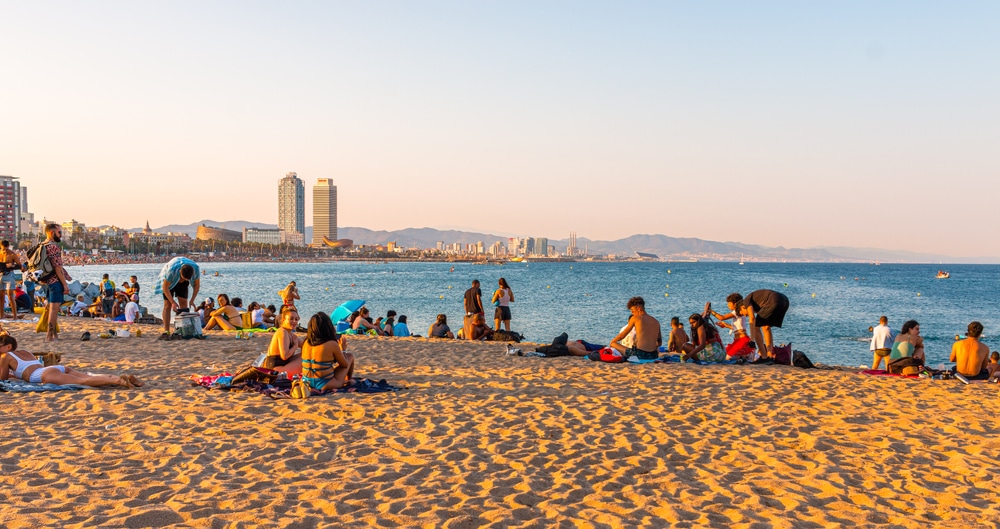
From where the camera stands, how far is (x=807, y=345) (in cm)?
2045

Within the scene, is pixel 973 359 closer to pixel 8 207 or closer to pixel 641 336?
pixel 641 336

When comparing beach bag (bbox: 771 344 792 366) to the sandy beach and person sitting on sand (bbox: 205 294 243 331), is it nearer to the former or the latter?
the sandy beach

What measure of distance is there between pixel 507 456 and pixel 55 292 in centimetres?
934

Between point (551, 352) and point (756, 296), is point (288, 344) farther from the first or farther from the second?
point (756, 296)

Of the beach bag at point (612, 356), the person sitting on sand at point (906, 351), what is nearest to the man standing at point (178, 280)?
the beach bag at point (612, 356)

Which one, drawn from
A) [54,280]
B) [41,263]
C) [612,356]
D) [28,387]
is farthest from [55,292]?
[612,356]

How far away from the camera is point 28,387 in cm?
675

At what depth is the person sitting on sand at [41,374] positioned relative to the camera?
6.92 m

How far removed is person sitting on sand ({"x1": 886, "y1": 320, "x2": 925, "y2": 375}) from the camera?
946 cm

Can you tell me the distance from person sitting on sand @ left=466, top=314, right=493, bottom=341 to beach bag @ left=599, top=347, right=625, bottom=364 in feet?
13.2

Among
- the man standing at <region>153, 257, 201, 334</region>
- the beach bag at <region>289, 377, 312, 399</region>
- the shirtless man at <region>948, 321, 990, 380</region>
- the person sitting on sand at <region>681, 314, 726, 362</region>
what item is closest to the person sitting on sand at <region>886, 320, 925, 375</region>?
the shirtless man at <region>948, 321, 990, 380</region>

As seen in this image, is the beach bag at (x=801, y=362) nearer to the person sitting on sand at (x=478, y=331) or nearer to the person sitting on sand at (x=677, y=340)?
the person sitting on sand at (x=677, y=340)

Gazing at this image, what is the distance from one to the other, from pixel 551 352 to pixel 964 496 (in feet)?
22.4

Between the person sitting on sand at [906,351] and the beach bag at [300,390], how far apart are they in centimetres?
850
